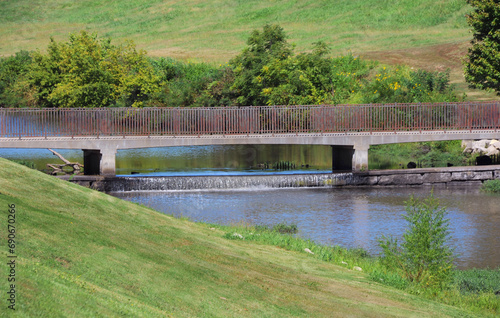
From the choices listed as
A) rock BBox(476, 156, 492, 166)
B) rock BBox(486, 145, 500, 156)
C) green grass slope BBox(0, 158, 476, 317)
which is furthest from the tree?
green grass slope BBox(0, 158, 476, 317)

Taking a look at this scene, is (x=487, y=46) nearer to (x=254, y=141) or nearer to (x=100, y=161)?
(x=254, y=141)

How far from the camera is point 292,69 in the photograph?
2261 inches

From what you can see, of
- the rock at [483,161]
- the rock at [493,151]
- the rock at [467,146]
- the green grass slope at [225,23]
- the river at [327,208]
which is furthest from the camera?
the green grass slope at [225,23]

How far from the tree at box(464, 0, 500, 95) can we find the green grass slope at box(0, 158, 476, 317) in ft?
106

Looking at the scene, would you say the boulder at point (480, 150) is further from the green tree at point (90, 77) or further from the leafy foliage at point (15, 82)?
the leafy foliage at point (15, 82)

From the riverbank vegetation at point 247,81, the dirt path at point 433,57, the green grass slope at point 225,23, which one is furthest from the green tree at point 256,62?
the green grass slope at point 225,23

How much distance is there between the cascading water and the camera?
39.0 meters

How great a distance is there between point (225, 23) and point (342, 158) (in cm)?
8254

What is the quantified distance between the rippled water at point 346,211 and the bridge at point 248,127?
4.17 meters

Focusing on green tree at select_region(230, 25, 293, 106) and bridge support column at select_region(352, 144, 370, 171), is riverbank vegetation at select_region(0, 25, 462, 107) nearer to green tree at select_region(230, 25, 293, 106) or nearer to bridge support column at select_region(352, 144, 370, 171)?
green tree at select_region(230, 25, 293, 106)

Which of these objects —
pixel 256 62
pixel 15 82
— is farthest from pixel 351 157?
pixel 15 82

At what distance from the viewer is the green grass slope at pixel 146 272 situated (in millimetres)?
10633

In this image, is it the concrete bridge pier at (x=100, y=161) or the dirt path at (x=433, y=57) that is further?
the dirt path at (x=433, y=57)

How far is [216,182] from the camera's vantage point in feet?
129
